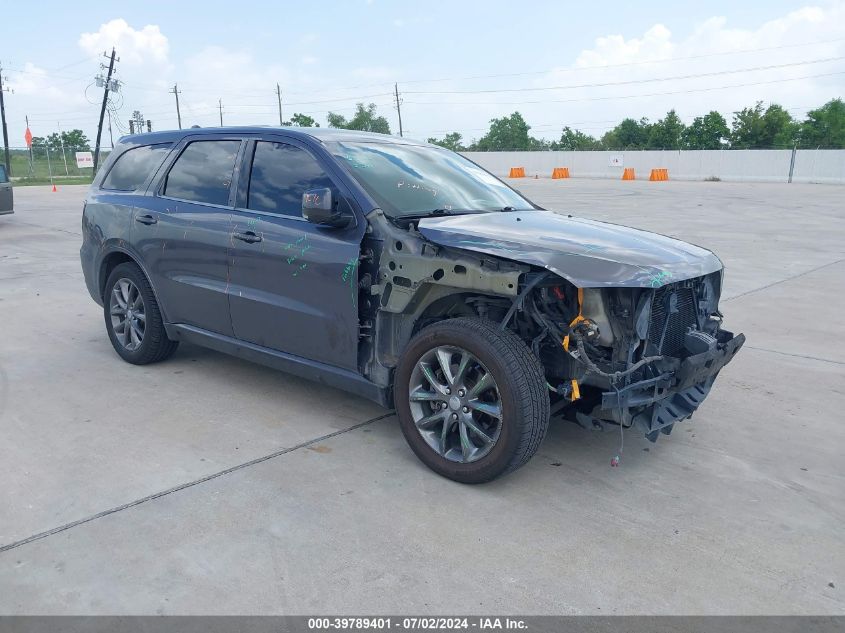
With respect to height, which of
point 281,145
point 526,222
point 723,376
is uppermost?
point 281,145

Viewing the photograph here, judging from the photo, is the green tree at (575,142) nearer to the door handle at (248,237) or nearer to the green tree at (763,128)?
the green tree at (763,128)

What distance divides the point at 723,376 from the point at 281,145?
3703 mm

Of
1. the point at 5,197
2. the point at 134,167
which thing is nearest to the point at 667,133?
the point at 5,197

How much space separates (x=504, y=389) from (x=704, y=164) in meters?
42.7

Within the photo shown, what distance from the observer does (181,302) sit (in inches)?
204

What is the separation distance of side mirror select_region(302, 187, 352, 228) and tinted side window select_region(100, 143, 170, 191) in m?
2.03

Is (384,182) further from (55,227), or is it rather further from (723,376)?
(55,227)

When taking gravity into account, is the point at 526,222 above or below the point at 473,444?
above

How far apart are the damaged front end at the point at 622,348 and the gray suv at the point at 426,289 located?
10 millimetres

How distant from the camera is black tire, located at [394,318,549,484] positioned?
346cm

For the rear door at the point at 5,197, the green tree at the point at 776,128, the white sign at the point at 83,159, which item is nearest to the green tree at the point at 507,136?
the green tree at the point at 776,128

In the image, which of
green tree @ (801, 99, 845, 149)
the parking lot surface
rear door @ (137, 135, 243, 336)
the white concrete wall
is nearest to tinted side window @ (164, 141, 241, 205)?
rear door @ (137, 135, 243, 336)

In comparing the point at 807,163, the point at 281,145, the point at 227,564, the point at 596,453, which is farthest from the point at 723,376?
the point at 807,163

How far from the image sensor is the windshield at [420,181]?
14.0 feet
